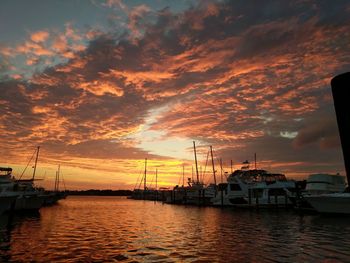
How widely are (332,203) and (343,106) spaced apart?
37.8 m

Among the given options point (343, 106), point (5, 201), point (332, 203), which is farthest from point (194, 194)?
point (343, 106)

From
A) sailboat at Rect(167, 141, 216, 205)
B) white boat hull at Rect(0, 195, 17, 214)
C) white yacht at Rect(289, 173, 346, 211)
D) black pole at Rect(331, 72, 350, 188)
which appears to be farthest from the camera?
sailboat at Rect(167, 141, 216, 205)

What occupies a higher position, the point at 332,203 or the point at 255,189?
the point at 255,189

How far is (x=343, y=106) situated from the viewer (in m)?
2.52

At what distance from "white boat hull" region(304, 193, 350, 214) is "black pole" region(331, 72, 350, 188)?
120ft

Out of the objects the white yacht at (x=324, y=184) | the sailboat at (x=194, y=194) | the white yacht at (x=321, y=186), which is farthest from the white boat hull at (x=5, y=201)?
the sailboat at (x=194, y=194)

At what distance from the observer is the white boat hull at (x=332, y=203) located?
3475cm

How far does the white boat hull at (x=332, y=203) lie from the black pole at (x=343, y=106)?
3647 cm

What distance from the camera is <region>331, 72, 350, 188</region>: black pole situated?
2.48 metres

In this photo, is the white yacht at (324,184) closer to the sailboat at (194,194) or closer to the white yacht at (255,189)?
the white yacht at (255,189)

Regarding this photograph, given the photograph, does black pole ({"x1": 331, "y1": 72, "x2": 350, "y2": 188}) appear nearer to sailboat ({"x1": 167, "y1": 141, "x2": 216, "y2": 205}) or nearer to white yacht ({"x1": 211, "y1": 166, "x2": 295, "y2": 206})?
white yacht ({"x1": 211, "y1": 166, "x2": 295, "y2": 206})

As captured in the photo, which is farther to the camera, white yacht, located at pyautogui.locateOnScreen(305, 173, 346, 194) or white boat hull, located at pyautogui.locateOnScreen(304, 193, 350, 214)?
white yacht, located at pyautogui.locateOnScreen(305, 173, 346, 194)

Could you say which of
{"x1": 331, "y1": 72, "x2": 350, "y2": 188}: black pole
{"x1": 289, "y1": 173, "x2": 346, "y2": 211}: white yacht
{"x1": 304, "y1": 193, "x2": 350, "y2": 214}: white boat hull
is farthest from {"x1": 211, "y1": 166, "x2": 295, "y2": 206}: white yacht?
{"x1": 331, "y1": 72, "x2": 350, "y2": 188}: black pole

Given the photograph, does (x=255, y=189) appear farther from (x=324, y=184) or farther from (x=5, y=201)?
(x=5, y=201)
